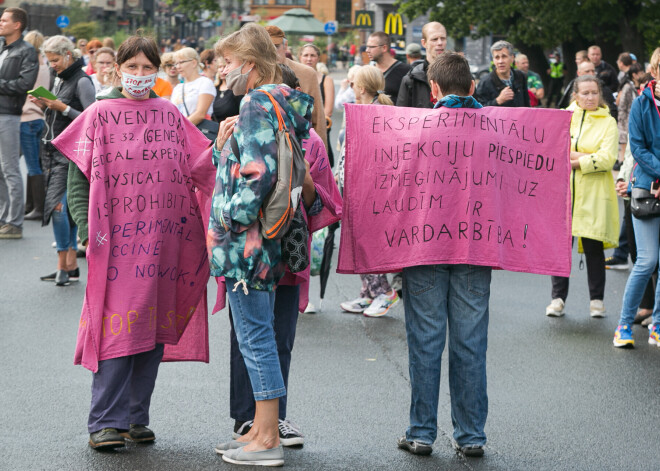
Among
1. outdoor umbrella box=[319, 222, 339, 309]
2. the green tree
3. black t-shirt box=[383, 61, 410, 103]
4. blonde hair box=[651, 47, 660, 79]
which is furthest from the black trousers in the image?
the green tree

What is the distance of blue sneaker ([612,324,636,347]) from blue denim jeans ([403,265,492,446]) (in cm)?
268

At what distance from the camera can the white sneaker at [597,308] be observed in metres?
8.37

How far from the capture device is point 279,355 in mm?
5117

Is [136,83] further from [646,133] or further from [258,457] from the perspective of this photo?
[646,133]

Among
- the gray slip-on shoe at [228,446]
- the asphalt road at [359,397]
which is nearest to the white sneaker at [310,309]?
the asphalt road at [359,397]

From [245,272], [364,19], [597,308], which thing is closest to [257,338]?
[245,272]

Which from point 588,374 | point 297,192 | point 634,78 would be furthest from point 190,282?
point 634,78

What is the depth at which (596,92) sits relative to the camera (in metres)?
8.27

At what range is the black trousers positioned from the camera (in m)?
8.43

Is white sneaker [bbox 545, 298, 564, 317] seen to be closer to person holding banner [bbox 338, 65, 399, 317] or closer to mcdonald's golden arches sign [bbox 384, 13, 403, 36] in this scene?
person holding banner [bbox 338, 65, 399, 317]

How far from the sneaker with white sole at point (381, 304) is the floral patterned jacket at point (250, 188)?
364 centimetres

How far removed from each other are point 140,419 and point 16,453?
58 centimetres

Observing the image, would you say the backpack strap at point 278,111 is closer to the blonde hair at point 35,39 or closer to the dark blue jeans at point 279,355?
the dark blue jeans at point 279,355

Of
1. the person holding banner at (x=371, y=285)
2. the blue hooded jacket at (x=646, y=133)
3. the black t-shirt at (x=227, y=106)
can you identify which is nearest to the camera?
the blue hooded jacket at (x=646, y=133)
